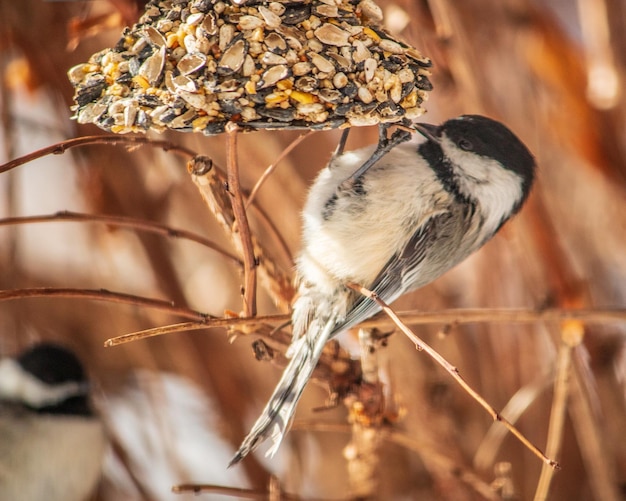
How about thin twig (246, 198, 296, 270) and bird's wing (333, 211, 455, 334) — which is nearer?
thin twig (246, 198, 296, 270)

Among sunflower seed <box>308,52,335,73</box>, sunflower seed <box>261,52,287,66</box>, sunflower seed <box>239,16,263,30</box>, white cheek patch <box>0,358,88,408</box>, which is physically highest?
sunflower seed <box>239,16,263,30</box>

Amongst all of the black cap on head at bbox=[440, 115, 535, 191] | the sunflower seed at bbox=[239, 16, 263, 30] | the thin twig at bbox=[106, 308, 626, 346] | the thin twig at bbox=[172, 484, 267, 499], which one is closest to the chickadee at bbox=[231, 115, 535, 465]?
the black cap on head at bbox=[440, 115, 535, 191]

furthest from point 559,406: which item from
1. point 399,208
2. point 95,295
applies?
point 95,295

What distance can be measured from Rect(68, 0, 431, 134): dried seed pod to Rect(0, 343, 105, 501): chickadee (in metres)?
0.89

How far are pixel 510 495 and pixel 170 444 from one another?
78 cm

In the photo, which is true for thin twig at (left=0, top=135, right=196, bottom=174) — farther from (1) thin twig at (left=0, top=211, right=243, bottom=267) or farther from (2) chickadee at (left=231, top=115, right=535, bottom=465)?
(2) chickadee at (left=231, top=115, right=535, bottom=465)

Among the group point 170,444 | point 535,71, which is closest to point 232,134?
point 170,444

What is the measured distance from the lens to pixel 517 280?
1.91 metres

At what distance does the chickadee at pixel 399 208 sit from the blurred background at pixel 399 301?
0.53ft

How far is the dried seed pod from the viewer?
32.4 inches

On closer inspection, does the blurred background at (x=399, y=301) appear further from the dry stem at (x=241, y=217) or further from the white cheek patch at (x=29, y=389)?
the dry stem at (x=241, y=217)

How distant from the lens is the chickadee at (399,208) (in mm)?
1187

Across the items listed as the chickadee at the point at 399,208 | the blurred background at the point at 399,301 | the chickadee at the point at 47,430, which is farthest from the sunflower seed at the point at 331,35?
the chickadee at the point at 47,430

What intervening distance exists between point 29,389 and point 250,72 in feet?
3.63
